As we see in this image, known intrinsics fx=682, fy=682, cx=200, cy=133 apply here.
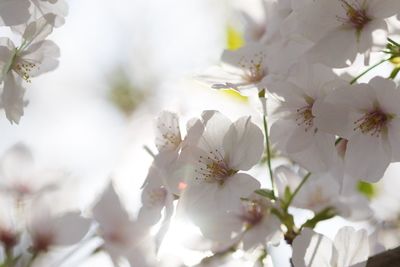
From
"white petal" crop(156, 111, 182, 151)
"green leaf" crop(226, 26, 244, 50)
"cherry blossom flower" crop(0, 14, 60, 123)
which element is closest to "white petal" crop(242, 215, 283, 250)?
"white petal" crop(156, 111, 182, 151)

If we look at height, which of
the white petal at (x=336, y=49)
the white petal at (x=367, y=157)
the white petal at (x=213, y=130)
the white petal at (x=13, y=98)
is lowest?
the white petal at (x=367, y=157)

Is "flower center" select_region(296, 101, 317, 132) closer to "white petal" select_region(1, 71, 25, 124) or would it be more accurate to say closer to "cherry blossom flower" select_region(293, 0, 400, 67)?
"cherry blossom flower" select_region(293, 0, 400, 67)

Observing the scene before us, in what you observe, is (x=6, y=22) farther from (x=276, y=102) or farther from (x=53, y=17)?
(x=276, y=102)

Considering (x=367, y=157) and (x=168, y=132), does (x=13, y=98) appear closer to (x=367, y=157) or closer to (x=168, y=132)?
(x=168, y=132)

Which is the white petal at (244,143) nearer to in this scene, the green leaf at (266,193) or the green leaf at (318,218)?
the green leaf at (266,193)

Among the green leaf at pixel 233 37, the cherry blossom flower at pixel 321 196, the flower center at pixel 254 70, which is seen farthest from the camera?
the green leaf at pixel 233 37

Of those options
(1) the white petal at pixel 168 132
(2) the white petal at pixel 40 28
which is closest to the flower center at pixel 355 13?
(1) the white petal at pixel 168 132
